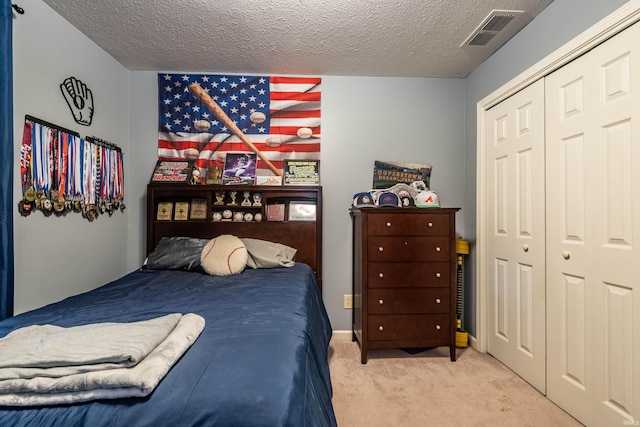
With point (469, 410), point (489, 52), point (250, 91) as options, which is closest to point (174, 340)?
point (469, 410)

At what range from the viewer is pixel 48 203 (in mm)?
1939

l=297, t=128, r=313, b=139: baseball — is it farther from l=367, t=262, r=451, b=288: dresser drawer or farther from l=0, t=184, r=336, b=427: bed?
l=0, t=184, r=336, b=427: bed

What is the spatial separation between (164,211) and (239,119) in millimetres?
1053

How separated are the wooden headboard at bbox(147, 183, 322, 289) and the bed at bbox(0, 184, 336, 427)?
91 cm

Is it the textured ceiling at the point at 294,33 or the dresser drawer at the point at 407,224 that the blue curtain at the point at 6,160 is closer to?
the textured ceiling at the point at 294,33

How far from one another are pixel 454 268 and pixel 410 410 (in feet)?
3.56

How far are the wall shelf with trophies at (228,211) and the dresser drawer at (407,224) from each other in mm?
562

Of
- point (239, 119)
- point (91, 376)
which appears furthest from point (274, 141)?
point (91, 376)

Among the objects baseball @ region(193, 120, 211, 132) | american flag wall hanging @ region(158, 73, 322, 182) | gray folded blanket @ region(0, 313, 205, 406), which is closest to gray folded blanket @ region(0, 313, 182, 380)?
gray folded blanket @ region(0, 313, 205, 406)

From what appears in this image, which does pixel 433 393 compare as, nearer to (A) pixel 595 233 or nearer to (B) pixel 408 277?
(B) pixel 408 277

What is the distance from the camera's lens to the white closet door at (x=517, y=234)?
2.05 m

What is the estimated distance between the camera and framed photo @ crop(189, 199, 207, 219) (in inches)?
111

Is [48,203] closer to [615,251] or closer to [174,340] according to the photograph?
[174,340]

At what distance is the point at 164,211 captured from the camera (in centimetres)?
281
